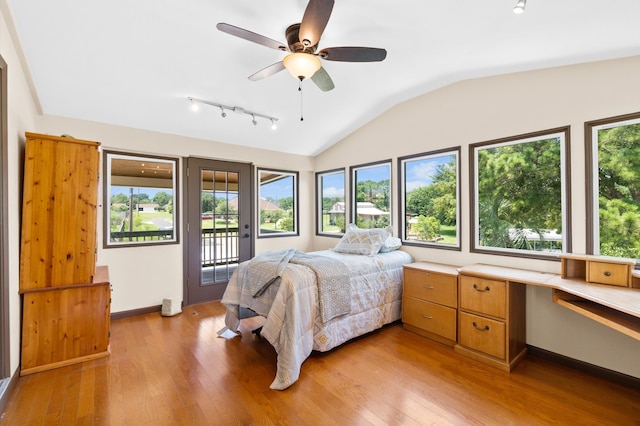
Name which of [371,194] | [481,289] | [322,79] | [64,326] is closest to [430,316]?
[481,289]

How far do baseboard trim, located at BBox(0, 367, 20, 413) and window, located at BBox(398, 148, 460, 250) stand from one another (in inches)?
156

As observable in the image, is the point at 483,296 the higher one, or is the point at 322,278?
the point at 322,278

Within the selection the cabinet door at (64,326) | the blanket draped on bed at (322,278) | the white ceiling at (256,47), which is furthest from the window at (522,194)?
the cabinet door at (64,326)

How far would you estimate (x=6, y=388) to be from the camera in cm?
198

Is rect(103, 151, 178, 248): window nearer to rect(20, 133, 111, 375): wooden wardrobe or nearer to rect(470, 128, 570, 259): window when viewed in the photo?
rect(20, 133, 111, 375): wooden wardrobe

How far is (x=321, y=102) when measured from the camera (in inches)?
144

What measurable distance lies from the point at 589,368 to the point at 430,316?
1272 millimetres

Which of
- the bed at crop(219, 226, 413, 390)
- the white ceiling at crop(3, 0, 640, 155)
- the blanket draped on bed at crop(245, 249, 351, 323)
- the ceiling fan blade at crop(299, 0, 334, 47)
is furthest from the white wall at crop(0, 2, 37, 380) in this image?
the ceiling fan blade at crop(299, 0, 334, 47)

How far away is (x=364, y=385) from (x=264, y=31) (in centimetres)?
294

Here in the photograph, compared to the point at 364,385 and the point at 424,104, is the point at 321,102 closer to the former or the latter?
the point at 424,104

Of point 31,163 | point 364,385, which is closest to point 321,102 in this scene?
point 31,163

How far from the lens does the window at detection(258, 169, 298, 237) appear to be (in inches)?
194

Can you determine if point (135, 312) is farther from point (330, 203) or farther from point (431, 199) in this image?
point (431, 199)

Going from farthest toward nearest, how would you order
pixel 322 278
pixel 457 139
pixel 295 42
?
pixel 457 139
pixel 322 278
pixel 295 42
